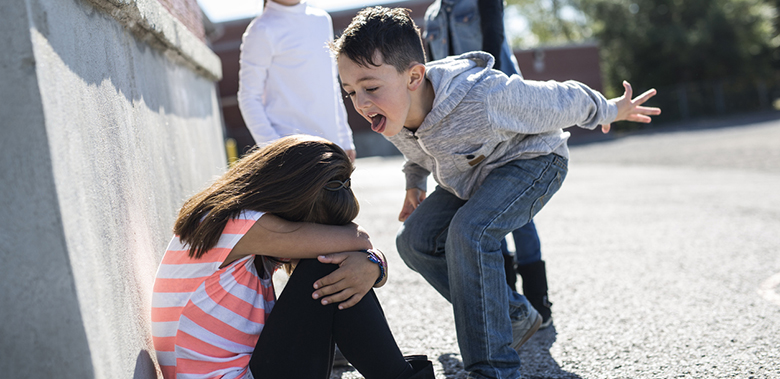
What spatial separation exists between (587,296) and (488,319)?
5.38ft

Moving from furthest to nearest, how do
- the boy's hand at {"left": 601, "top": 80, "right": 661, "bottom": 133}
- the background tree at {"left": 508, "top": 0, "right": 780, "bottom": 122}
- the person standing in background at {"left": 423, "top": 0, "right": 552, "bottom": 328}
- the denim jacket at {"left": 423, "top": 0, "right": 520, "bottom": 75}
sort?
1. the background tree at {"left": 508, "top": 0, "right": 780, "bottom": 122}
2. the denim jacket at {"left": 423, "top": 0, "right": 520, "bottom": 75}
3. the person standing in background at {"left": 423, "top": 0, "right": 552, "bottom": 328}
4. the boy's hand at {"left": 601, "top": 80, "right": 661, "bottom": 133}

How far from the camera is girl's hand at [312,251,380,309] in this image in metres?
1.88

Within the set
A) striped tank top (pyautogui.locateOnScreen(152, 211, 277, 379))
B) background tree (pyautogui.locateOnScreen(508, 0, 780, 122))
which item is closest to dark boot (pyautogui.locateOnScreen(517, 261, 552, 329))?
striped tank top (pyautogui.locateOnScreen(152, 211, 277, 379))

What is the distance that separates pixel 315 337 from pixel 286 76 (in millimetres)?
1638

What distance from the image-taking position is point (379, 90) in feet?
7.48

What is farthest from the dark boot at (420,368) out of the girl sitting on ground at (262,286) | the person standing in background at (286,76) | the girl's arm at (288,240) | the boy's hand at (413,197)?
the person standing in background at (286,76)

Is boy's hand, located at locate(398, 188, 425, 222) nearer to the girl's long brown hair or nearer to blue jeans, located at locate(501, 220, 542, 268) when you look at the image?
blue jeans, located at locate(501, 220, 542, 268)

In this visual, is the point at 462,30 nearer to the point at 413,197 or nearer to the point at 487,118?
the point at 413,197

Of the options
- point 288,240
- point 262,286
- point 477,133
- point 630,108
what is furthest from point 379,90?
point 630,108

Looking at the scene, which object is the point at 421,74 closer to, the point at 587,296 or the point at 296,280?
the point at 296,280

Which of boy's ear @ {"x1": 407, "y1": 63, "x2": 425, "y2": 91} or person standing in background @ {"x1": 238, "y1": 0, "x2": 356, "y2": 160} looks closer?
boy's ear @ {"x1": 407, "y1": 63, "x2": 425, "y2": 91}

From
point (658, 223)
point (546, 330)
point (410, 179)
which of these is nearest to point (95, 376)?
point (410, 179)

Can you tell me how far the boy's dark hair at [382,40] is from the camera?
227 cm

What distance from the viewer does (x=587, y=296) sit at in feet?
11.9
